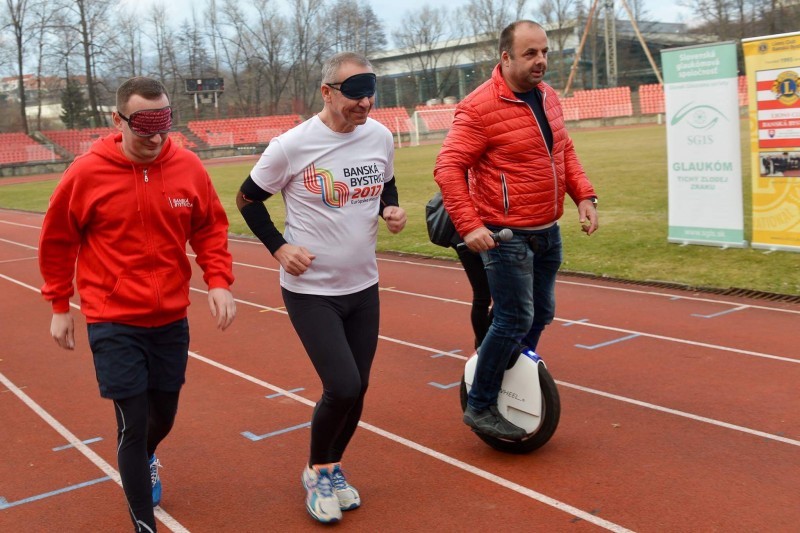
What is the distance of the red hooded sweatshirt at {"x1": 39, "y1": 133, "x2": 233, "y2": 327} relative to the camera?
3512mm

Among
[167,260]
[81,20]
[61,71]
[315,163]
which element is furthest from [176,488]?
[61,71]

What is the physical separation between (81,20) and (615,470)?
212 ft

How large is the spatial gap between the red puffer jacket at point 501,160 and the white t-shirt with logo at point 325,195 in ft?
1.72

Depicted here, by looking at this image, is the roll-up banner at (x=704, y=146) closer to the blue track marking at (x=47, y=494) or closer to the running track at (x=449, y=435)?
the running track at (x=449, y=435)

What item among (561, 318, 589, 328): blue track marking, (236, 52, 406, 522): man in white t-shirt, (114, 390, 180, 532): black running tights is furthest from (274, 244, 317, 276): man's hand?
(561, 318, 589, 328): blue track marking

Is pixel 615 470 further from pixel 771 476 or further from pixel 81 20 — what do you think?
pixel 81 20

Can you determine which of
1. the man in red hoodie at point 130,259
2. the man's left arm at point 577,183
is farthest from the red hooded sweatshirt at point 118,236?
the man's left arm at point 577,183

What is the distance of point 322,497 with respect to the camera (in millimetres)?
4027

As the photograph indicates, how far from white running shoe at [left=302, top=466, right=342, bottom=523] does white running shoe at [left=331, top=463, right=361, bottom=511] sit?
0.05 metres

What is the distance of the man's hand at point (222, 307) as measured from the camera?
375 centimetres

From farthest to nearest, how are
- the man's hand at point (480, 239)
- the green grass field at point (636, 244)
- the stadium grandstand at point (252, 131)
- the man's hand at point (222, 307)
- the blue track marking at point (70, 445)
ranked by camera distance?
the stadium grandstand at point (252, 131)
the green grass field at point (636, 244)
the blue track marking at point (70, 445)
the man's hand at point (480, 239)
the man's hand at point (222, 307)

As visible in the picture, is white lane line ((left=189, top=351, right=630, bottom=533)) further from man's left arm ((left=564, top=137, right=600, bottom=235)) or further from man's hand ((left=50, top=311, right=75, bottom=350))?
man's hand ((left=50, top=311, right=75, bottom=350))

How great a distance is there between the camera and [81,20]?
61688 millimetres

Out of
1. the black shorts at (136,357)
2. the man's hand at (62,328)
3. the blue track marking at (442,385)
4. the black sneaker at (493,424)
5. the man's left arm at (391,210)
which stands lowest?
the blue track marking at (442,385)
